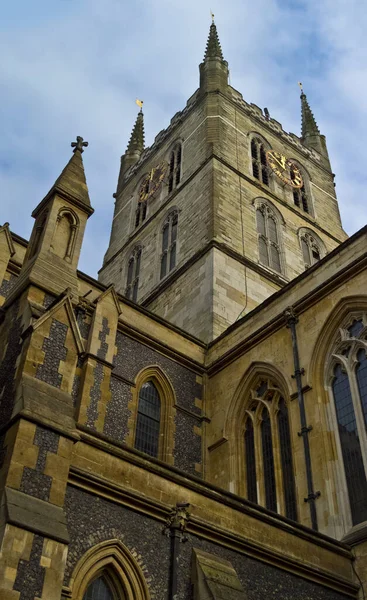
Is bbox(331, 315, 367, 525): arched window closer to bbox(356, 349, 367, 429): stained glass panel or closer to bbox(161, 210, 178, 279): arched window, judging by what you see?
bbox(356, 349, 367, 429): stained glass panel

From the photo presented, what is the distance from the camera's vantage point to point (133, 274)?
29297 mm

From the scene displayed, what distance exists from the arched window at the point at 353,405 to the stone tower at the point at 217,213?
20.8ft

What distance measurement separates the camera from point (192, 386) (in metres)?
18.0

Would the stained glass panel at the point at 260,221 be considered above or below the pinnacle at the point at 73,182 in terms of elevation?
above

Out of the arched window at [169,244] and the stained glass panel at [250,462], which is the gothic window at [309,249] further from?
the stained glass panel at [250,462]

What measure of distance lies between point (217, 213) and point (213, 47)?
15521 mm

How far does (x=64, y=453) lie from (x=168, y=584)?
225 cm

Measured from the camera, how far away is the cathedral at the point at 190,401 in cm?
848

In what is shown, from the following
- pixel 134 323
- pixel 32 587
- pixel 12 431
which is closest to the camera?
pixel 32 587

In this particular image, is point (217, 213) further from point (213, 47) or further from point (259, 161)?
point (213, 47)

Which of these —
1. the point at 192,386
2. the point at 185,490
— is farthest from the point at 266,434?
the point at 185,490

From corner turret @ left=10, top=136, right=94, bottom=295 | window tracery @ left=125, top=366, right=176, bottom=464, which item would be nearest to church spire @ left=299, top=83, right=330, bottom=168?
window tracery @ left=125, top=366, right=176, bottom=464

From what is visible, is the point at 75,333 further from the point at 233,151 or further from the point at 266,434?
the point at 233,151

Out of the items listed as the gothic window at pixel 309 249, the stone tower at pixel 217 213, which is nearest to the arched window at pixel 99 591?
the stone tower at pixel 217 213
